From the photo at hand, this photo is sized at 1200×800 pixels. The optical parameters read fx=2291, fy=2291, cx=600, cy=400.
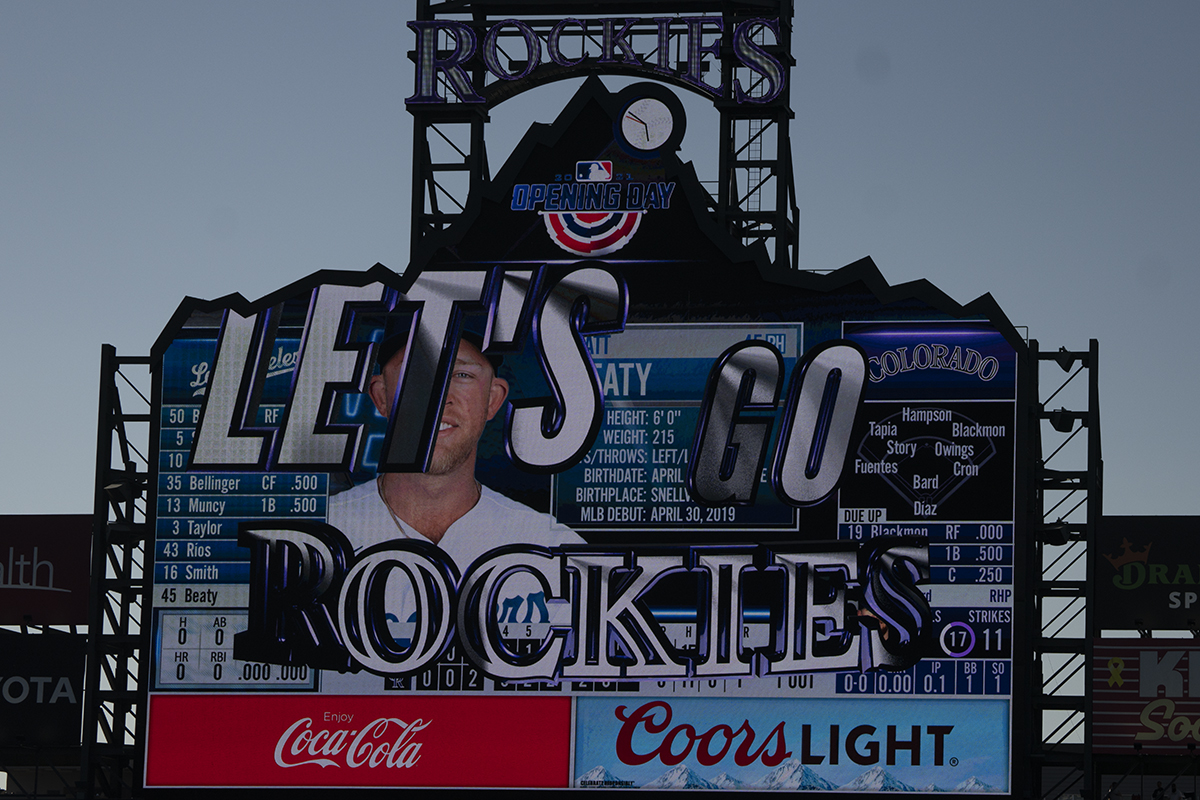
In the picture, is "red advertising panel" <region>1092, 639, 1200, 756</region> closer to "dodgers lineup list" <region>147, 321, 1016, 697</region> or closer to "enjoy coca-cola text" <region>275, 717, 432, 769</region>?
"dodgers lineup list" <region>147, 321, 1016, 697</region>

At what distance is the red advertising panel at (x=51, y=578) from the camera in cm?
3431

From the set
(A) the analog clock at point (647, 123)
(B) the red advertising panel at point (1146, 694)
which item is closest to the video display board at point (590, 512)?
(A) the analog clock at point (647, 123)

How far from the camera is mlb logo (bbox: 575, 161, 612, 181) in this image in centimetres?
3112

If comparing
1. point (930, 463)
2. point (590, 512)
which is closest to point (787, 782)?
point (590, 512)

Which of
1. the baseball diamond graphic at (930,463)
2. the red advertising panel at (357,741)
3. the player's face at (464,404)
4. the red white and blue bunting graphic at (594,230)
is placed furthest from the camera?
the red white and blue bunting graphic at (594,230)

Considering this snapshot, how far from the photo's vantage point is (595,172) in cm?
3116

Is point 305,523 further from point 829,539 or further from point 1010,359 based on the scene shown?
point 1010,359

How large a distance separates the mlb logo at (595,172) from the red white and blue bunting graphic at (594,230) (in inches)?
18.7

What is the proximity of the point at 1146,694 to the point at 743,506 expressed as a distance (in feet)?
23.0

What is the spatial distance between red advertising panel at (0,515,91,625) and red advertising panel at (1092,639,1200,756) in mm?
15010

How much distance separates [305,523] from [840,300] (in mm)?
7770

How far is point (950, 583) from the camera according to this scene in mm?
29641

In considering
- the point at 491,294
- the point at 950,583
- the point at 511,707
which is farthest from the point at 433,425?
the point at 950,583

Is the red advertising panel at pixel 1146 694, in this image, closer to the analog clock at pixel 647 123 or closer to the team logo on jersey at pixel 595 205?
the team logo on jersey at pixel 595 205
